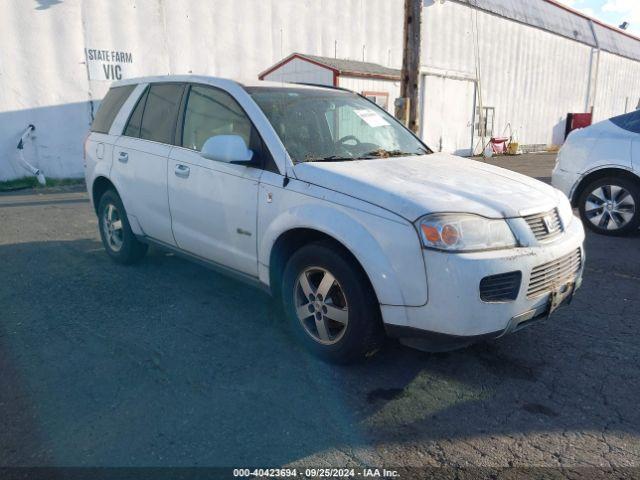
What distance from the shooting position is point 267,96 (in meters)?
3.81

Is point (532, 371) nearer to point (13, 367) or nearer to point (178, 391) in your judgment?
point (178, 391)

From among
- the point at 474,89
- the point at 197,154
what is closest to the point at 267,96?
the point at 197,154

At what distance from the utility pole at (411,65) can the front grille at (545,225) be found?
5.28 metres

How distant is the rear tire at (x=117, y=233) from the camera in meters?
4.98

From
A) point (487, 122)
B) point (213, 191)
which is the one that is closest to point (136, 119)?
point (213, 191)

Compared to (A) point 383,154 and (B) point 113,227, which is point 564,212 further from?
(B) point 113,227

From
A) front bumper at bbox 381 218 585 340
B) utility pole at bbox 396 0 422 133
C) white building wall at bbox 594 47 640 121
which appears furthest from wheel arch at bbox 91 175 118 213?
white building wall at bbox 594 47 640 121

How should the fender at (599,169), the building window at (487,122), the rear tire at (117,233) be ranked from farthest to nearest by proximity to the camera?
the building window at (487,122) < the fender at (599,169) < the rear tire at (117,233)

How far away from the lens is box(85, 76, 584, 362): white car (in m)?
2.71

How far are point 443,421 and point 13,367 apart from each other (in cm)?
263

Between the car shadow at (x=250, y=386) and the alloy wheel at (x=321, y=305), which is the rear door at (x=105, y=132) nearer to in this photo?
the car shadow at (x=250, y=386)

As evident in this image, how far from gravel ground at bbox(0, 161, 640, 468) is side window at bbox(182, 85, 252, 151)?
4.51 feet

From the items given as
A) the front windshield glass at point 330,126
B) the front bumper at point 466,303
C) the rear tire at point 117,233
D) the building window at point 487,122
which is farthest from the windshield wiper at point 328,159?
the building window at point 487,122

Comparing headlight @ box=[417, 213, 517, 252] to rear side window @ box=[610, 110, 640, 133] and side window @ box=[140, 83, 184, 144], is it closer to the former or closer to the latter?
side window @ box=[140, 83, 184, 144]
